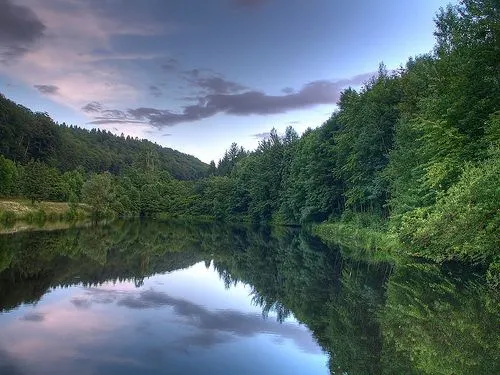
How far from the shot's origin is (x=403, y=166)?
35.7 meters

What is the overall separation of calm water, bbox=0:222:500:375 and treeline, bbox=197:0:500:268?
299 centimetres

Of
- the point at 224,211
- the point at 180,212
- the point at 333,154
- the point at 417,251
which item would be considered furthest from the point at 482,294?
the point at 180,212

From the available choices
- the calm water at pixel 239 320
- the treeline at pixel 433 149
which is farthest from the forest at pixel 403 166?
the calm water at pixel 239 320

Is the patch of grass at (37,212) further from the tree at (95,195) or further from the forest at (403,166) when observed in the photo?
the tree at (95,195)

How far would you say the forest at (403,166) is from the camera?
21734mm

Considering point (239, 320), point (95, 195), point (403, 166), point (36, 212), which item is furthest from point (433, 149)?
point (95, 195)

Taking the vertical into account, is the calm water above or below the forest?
below

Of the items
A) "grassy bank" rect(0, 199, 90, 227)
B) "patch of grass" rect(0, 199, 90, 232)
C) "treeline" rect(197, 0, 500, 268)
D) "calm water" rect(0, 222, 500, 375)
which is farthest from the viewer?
"grassy bank" rect(0, 199, 90, 227)

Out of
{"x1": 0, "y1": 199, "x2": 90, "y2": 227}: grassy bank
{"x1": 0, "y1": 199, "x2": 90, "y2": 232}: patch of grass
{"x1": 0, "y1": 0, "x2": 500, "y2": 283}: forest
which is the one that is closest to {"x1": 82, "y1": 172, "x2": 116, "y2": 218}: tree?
{"x1": 0, "y1": 0, "x2": 500, "y2": 283}: forest

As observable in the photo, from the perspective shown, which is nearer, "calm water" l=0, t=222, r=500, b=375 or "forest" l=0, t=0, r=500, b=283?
"calm water" l=0, t=222, r=500, b=375

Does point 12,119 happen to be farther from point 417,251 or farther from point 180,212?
point 417,251

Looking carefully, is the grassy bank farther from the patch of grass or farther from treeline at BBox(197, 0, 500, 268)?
treeline at BBox(197, 0, 500, 268)

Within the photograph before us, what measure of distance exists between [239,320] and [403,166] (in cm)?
2621

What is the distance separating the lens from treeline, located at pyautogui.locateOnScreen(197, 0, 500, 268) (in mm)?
20219
